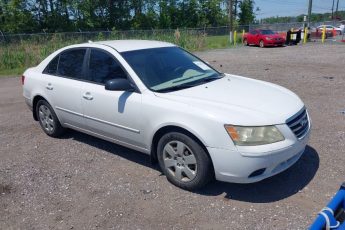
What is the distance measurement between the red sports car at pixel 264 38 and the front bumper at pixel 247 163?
2416 cm

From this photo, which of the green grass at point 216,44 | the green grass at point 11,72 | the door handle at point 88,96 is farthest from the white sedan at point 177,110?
the green grass at point 216,44

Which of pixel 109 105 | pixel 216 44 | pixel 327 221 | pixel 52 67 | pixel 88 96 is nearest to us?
pixel 327 221

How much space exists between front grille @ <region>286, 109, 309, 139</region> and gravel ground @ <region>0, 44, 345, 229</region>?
622 mm

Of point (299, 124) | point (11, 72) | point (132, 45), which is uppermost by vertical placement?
point (132, 45)

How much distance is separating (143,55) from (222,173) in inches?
78.2

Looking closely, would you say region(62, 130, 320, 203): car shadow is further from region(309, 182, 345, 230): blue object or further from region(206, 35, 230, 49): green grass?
region(206, 35, 230, 49): green grass

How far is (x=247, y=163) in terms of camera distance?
3.45 meters

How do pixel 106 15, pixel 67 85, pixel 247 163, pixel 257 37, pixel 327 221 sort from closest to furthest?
pixel 327 221 < pixel 247 163 < pixel 67 85 < pixel 257 37 < pixel 106 15

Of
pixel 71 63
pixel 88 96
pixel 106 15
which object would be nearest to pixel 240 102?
pixel 88 96

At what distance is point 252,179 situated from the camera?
357 centimetres

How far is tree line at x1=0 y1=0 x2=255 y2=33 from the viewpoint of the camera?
1719 inches

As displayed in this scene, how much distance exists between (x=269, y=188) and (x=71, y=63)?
336cm

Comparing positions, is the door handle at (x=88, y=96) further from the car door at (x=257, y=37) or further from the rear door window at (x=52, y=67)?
the car door at (x=257, y=37)

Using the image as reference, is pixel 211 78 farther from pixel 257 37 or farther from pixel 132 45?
pixel 257 37
